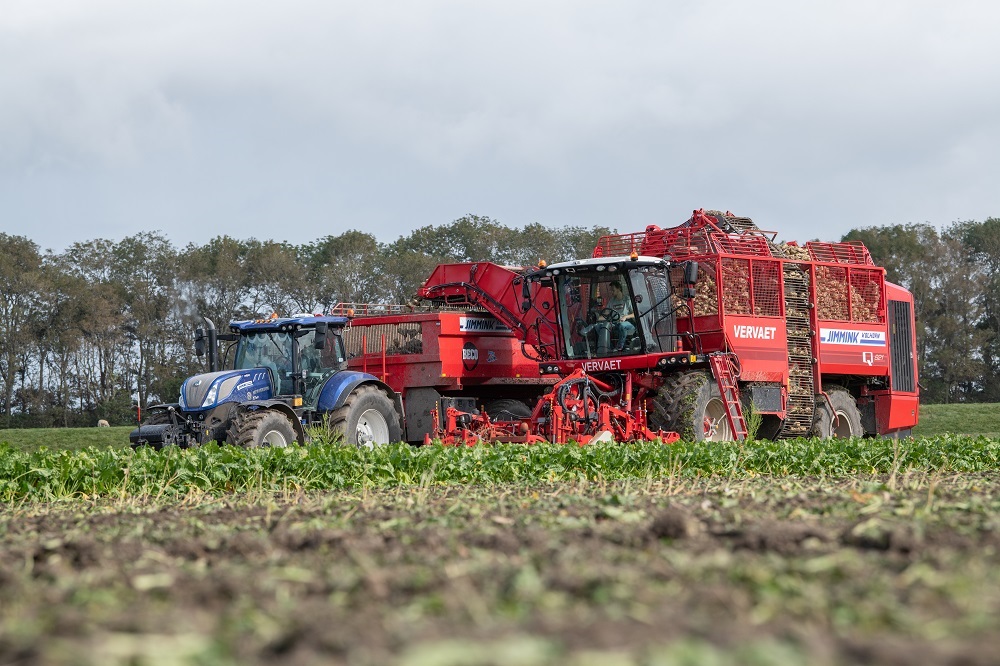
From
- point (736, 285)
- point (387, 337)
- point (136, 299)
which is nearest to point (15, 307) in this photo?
point (136, 299)

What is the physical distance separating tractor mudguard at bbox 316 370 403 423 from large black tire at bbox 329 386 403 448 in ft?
0.27

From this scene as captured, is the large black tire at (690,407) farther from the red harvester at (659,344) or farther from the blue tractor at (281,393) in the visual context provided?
the blue tractor at (281,393)

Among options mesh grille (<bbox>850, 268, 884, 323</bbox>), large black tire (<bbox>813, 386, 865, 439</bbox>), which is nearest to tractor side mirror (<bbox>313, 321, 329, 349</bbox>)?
large black tire (<bbox>813, 386, 865, 439</bbox>)

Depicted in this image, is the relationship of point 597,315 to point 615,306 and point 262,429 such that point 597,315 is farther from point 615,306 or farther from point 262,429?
point 262,429

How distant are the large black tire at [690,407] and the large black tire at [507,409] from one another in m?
2.91

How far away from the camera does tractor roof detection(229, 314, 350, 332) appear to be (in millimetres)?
15172

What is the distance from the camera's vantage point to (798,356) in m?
17.2

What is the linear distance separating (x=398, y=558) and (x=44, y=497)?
6498 millimetres

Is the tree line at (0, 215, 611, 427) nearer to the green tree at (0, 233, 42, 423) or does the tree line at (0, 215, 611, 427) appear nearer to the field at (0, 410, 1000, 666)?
the green tree at (0, 233, 42, 423)

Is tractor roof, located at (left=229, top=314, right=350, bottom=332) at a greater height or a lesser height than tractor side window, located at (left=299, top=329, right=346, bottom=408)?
greater

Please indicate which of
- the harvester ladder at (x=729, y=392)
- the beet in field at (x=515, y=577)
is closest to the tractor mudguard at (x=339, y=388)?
the harvester ladder at (x=729, y=392)

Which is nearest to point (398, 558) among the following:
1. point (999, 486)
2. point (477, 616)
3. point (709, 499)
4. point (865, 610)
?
point (477, 616)

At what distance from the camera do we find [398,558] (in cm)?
493

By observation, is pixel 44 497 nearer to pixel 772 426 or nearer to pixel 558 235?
pixel 772 426
